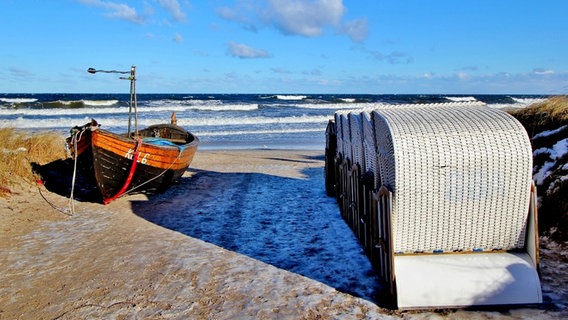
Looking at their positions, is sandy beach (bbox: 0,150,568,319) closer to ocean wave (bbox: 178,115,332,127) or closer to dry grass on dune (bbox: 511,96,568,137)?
dry grass on dune (bbox: 511,96,568,137)

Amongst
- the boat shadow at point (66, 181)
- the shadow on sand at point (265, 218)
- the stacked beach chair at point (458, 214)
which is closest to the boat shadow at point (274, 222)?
the shadow on sand at point (265, 218)

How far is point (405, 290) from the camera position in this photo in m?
4.12

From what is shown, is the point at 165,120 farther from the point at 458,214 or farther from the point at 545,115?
the point at 458,214

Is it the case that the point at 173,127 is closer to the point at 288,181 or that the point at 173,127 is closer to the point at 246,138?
the point at 288,181

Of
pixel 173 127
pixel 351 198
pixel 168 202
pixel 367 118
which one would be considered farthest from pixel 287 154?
pixel 367 118

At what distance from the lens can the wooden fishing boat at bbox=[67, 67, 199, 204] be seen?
8.74 meters

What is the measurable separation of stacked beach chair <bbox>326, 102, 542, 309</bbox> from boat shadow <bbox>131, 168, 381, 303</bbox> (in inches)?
24.4

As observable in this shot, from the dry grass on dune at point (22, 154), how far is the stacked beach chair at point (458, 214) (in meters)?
8.37

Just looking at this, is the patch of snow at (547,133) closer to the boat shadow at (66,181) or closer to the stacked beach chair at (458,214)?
the stacked beach chair at (458,214)

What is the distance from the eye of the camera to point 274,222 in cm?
753

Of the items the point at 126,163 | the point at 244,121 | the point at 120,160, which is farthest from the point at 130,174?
the point at 244,121

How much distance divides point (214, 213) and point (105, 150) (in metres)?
2.66

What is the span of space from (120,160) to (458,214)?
6989mm

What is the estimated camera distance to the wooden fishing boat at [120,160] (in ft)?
28.7
